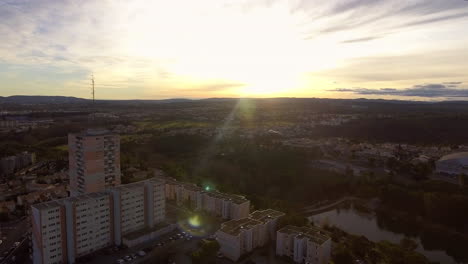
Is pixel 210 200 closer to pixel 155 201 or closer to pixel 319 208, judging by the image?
pixel 155 201

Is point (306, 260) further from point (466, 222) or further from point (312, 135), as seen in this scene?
point (312, 135)

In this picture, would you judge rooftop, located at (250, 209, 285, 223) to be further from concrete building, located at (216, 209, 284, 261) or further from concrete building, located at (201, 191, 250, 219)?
concrete building, located at (201, 191, 250, 219)

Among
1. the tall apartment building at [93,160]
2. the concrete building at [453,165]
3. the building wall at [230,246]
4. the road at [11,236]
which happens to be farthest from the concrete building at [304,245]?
the concrete building at [453,165]

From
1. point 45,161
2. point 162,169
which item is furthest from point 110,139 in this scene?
point 45,161

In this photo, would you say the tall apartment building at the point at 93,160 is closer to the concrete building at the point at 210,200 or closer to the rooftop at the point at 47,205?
the concrete building at the point at 210,200

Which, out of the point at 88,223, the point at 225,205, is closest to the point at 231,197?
the point at 225,205

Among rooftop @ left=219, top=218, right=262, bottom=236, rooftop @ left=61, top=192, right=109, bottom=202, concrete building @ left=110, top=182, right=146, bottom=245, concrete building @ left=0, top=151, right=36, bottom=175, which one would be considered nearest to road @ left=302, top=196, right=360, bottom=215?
rooftop @ left=219, top=218, right=262, bottom=236
